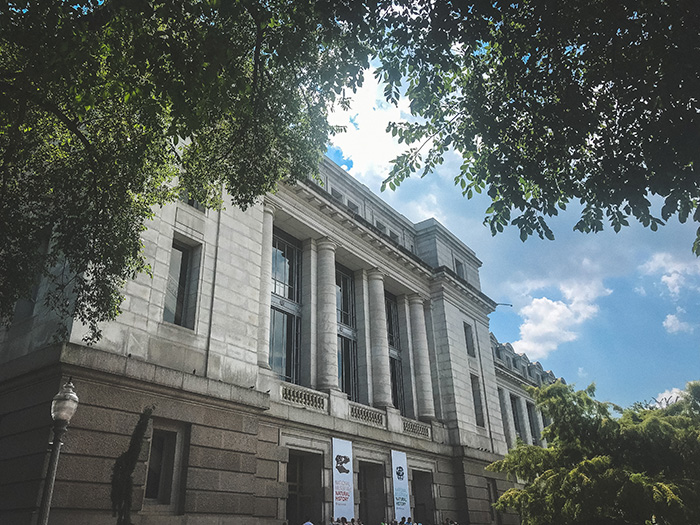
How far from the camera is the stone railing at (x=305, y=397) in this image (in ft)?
74.5

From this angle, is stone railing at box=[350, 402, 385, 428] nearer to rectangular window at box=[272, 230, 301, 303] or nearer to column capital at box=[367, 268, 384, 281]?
rectangular window at box=[272, 230, 301, 303]

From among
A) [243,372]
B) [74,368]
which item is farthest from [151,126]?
[243,372]

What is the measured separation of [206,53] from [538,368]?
59.0 metres

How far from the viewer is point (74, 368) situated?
1483 centimetres

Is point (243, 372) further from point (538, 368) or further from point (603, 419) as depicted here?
point (538, 368)

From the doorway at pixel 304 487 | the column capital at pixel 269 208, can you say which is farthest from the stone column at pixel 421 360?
the column capital at pixel 269 208

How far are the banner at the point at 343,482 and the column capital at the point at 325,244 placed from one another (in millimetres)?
9456

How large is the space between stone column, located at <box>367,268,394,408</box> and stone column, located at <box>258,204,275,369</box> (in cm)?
796

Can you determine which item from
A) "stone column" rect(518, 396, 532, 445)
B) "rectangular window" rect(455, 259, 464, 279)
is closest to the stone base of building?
"rectangular window" rect(455, 259, 464, 279)

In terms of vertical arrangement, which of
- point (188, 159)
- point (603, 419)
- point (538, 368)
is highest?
point (538, 368)

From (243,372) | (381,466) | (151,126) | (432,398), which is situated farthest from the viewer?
(432,398)

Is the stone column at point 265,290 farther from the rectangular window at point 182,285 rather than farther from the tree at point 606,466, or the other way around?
the tree at point 606,466

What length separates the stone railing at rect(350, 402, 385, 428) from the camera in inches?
1026

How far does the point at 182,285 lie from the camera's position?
19984mm
